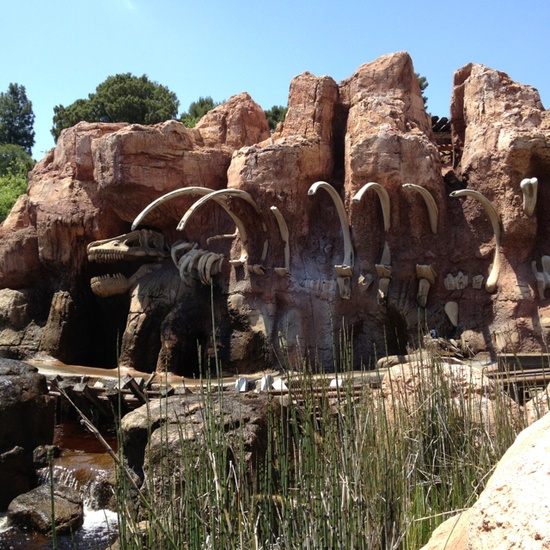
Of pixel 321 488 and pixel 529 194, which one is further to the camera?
pixel 529 194

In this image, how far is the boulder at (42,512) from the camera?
514cm

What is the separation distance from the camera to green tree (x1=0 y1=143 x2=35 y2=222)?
788 inches

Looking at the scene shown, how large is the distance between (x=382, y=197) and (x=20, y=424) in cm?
471

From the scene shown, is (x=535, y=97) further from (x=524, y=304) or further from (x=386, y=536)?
(x=386, y=536)

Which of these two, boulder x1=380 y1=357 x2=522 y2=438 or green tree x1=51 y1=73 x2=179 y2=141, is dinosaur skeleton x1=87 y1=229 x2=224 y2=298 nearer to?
boulder x1=380 y1=357 x2=522 y2=438

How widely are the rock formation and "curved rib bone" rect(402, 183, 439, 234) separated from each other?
1.0 inches

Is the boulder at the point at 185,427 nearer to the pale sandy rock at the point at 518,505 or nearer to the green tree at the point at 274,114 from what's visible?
the pale sandy rock at the point at 518,505

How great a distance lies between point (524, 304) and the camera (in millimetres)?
7922

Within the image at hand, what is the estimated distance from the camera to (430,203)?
8578 millimetres

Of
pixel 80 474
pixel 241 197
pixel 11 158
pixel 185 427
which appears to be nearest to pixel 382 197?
pixel 241 197

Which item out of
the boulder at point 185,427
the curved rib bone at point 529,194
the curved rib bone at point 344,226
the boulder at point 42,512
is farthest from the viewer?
the curved rib bone at point 344,226

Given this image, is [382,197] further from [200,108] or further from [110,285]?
[200,108]

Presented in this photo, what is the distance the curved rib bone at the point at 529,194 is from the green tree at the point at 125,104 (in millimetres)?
15355

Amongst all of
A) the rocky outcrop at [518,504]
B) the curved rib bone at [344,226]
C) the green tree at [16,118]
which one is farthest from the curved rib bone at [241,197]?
the green tree at [16,118]
